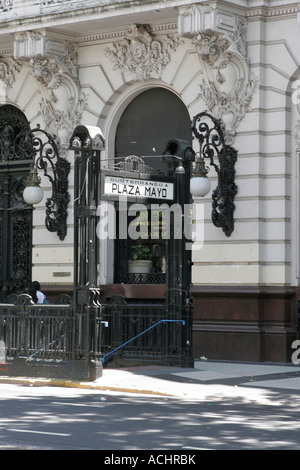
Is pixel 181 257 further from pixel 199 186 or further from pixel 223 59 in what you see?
pixel 223 59

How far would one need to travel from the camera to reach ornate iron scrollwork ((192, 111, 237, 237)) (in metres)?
22.9

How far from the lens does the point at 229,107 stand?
23.1 metres

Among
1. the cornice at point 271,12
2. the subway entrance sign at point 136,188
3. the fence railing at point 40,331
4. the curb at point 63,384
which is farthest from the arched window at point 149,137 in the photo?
the curb at point 63,384

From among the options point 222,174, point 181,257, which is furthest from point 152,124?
point 181,257

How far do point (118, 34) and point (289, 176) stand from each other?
18.6 ft

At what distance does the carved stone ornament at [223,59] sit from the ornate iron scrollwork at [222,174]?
0.26m

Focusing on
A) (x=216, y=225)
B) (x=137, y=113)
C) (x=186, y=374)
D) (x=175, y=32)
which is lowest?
(x=186, y=374)

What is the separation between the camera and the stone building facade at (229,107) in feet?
74.1

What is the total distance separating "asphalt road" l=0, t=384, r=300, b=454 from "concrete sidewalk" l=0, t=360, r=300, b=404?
39cm

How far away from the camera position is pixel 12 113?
2781 cm

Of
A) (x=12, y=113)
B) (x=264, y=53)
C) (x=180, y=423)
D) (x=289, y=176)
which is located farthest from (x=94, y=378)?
(x=12, y=113)

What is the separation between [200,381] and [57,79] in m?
10.4

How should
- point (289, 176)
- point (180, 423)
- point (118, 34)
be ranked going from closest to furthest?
point (180, 423), point (289, 176), point (118, 34)

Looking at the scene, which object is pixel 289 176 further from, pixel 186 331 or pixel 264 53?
pixel 186 331
